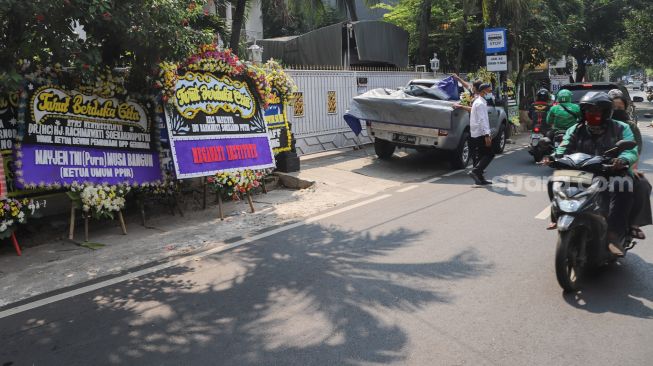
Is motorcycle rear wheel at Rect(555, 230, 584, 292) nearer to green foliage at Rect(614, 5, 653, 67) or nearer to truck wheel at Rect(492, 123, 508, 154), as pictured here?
truck wheel at Rect(492, 123, 508, 154)

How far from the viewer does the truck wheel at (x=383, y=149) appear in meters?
12.3

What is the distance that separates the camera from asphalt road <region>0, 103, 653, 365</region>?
3.55 metres

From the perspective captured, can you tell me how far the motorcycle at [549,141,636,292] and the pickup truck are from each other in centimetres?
621

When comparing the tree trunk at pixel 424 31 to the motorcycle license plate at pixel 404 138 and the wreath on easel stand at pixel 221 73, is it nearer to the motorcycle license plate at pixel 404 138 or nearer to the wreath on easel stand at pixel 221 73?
the motorcycle license plate at pixel 404 138

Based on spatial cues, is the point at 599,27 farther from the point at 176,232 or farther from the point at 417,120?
the point at 176,232

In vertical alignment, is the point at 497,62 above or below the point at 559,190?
above

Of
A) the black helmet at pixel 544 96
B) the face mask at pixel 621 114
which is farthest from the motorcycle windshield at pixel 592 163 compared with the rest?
the black helmet at pixel 544 96

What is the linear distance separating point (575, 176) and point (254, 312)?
2.79 m

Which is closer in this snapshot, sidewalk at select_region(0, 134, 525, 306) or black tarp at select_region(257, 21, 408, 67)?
sidewalk at select_region(0, 134, 525, 306)

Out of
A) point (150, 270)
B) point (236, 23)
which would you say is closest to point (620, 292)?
point (150, 270)

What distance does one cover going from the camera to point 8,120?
20.4 ft

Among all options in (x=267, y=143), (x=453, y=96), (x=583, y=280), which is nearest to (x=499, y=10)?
(x=453, y=96)

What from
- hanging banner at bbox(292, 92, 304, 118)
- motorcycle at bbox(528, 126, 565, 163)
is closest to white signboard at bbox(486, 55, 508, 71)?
motorcycle at bbox(528, 126, 565, 163)

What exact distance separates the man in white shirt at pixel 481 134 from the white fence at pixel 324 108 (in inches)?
192
